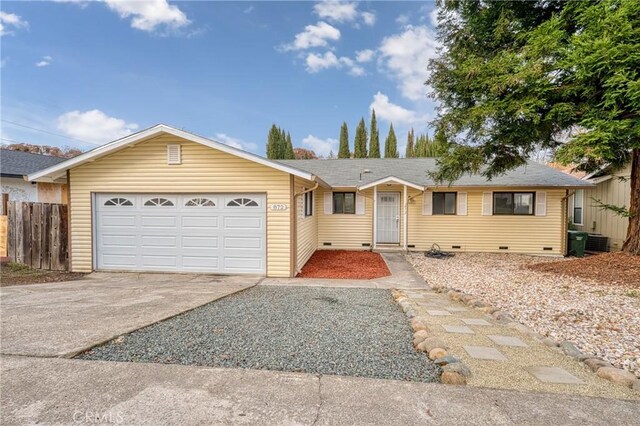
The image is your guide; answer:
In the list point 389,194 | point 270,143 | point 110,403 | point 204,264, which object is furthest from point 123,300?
point 270,143

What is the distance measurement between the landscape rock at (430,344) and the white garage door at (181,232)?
4.94 meters

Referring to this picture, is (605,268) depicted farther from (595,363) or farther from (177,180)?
(177,180)

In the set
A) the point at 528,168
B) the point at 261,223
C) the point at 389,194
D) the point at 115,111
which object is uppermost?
the point at 115,111

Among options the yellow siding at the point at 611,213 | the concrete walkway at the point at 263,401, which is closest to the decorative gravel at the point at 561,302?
the concrete walkway at the point at 263,401

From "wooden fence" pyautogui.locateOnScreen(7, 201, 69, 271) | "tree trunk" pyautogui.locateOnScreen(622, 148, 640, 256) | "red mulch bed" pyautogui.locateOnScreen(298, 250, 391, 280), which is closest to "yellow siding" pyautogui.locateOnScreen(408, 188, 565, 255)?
"red mulch bed" pyautogui.locateOnScreen(298, 250, 391, 280)

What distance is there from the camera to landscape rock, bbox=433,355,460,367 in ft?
9.78

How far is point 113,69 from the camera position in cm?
1310

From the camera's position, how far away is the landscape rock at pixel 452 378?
2.67m

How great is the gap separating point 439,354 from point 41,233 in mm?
10243

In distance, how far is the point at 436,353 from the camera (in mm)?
3176

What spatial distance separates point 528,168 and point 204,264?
1328 cm

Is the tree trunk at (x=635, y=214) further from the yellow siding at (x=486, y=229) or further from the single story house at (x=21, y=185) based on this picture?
the single story house at (x=21, y=185)

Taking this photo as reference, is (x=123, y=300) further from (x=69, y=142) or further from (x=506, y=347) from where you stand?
(x=69, y=142)

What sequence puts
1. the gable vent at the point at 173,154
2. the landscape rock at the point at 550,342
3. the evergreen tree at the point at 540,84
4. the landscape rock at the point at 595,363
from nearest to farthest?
the landscape rock at the point at 595,363, the landscape rock at the point at 550,342, the evergreen tree at the point at 540,84, the gable vent at the point at 173,154
